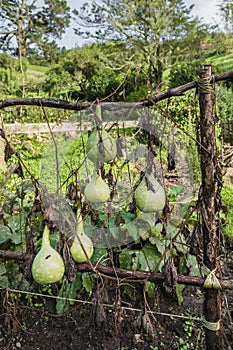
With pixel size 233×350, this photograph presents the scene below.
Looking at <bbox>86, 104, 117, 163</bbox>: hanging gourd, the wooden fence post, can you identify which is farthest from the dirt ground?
<bbox>86, 104, 117, 163</bbox>: hanging gourd

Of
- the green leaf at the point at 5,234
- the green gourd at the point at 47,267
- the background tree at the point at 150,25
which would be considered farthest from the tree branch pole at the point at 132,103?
the background tree at the point at 150,25

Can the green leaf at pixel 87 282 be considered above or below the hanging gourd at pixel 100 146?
below

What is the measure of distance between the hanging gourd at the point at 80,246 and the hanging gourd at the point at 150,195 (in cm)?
25

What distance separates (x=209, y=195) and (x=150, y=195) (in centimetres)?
29

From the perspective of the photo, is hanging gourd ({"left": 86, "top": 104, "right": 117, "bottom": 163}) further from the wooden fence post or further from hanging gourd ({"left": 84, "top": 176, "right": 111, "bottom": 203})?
the wooden fence post

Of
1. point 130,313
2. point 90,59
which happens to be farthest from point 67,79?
point 130,313

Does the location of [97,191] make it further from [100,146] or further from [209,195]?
[209,195]

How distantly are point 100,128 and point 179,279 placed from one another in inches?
26.7

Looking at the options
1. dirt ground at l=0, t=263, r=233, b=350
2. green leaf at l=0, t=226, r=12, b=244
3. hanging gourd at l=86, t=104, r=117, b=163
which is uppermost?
hanging gourd at l=86, t=104, r=117, b=163

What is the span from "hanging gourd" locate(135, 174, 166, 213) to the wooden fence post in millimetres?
208

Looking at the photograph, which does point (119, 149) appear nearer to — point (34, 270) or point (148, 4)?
point (34, 270)

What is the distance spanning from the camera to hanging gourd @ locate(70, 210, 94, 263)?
4.21ft

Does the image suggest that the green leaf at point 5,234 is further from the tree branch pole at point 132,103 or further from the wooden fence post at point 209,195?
the wooden fence post at point 209,195

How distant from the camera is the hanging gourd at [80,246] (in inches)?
50.5
